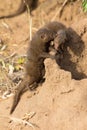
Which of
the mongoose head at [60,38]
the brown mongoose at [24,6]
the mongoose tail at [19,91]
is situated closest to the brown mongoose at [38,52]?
the mongoose tail at [19,91]

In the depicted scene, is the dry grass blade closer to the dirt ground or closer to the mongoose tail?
the dirt ground

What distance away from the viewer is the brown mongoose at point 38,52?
6.28m

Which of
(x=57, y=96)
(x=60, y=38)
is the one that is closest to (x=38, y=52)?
(x=60, y=38)

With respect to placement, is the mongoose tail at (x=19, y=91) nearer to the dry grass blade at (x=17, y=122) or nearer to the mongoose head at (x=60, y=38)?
the dry grass blade at (x=17, y=122)

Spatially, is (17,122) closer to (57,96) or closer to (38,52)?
(57,96)

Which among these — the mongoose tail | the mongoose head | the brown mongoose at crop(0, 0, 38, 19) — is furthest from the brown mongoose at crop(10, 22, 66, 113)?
the brown mongoose at crop(0, 0, 38, 19)

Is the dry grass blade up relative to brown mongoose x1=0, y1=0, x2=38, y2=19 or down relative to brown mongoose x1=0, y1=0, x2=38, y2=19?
up

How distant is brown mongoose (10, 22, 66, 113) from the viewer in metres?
6.28

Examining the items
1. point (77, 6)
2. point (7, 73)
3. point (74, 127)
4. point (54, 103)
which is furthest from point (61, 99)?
point (77, 6)

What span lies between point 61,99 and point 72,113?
0.33 m

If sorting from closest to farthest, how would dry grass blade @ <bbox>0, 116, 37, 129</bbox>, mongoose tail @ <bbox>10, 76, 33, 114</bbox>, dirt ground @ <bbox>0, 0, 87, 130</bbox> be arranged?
dirt ground @ <bbox>0, 0, 87, 130</bbox> < dry grass blade @ <bbox>0, 116, 37, 129</bbox> < mongoose tail @ <bbox>10, 76, 33, 114</bbox>

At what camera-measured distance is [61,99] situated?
559 cm

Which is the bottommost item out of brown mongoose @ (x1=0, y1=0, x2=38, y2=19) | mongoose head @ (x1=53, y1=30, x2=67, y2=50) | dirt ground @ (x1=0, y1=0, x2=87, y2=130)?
brown mongoose @ (x1=0, y1=0, x2=38, y2=19)

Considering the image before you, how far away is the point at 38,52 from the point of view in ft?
21.1
